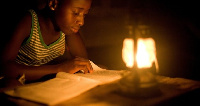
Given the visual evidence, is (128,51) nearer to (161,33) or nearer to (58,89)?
(58,89)

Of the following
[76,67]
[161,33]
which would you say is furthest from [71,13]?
[161,33]

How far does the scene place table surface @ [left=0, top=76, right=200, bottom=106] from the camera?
3.34 feet

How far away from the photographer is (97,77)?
4.82 ft

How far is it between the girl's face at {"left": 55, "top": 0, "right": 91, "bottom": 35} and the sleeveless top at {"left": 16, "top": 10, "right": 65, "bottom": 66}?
23 centimetres

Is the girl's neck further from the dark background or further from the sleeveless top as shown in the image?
the dark background

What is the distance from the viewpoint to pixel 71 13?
5.78ft

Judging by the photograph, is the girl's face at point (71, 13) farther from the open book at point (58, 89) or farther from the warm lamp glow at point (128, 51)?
the warm lamp glow at point (128, 51)

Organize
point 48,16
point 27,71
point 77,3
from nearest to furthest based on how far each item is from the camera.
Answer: point 27,71 → point 77,3 → point 48,16

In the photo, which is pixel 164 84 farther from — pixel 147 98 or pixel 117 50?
pixel 117 50

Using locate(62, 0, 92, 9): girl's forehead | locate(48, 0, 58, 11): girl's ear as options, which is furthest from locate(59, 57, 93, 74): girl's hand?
locate(48, 0, 58, 11): girl's ear

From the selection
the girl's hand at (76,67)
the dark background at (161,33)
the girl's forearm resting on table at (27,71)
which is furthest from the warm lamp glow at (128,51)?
the dark background at (161,33)

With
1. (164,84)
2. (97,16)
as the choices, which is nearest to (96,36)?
(97,16)

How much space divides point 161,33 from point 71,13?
8.25 feet

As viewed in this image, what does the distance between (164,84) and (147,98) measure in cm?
31
